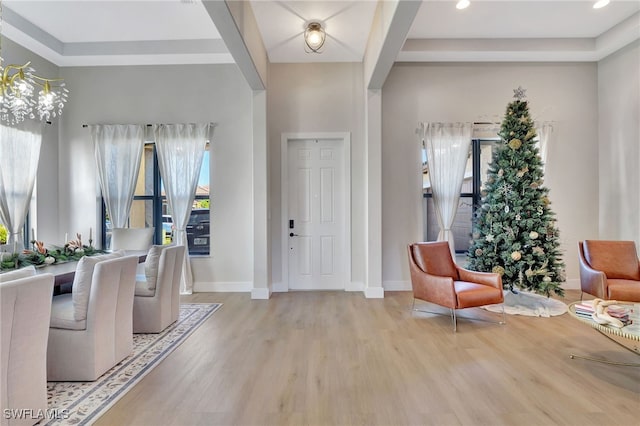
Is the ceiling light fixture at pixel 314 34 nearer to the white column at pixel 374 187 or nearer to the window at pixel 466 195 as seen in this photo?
the white column at pixel 374 187

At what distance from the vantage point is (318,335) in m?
3.10

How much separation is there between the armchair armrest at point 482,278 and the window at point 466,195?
111cm

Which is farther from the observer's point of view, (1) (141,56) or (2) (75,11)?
(1) (141,56)

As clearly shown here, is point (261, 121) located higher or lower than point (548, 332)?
higher

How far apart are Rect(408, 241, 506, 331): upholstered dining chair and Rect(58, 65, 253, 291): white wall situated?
2556mm

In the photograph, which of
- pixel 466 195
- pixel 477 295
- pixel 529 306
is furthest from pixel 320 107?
pixel 529 306

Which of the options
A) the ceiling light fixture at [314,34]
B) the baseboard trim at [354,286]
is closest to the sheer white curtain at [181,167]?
the ceiling light fixture at [314,34]

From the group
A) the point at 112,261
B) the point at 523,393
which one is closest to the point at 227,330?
the point at 112,261

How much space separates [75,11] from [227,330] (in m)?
4.29

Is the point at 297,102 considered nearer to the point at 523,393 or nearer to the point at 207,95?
the point at 207,95

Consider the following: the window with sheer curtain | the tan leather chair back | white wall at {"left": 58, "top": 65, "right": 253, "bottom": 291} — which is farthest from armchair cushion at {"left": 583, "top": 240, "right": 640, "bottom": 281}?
white wall at {"left": 58, "top": 65, "right": 253, "bottom": 291}

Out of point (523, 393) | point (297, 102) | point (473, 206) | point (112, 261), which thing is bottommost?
point (523, 393)

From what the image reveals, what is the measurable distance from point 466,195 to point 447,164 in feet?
2.10

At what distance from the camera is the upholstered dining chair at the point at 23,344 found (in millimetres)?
1586
